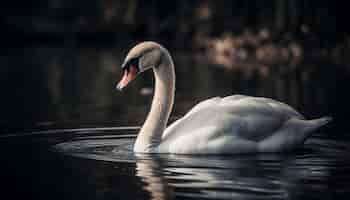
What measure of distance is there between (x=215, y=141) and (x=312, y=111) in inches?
188

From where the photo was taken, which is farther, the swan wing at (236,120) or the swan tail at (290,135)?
the swan tail at (290,135)

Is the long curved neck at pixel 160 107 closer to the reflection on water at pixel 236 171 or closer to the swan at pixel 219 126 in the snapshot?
the swan at pixel 219 126

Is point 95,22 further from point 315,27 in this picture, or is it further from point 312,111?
point 312,111

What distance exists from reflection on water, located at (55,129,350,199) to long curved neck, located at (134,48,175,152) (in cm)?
24

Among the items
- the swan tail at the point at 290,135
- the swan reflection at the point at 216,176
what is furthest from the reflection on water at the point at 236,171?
the swan tail at the point at 290,135

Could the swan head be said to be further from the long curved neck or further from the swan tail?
the swan tail

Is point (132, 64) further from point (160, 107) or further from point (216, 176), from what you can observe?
point (216, 176)

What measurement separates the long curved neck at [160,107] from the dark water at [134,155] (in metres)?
0.27

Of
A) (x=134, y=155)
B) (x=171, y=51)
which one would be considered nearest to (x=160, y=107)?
(x=134, y=155)

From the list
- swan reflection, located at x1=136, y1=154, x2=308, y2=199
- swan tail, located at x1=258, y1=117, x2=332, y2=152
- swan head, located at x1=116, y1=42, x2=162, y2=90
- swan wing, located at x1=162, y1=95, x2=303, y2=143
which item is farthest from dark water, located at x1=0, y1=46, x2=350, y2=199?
swan head, located at x1=116, y1=42, x2=162, y2=90

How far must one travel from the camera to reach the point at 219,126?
1001 cm

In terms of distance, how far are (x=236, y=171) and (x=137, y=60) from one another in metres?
2.02

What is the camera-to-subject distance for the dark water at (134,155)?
8.17 m

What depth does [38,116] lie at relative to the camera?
47.1ft
